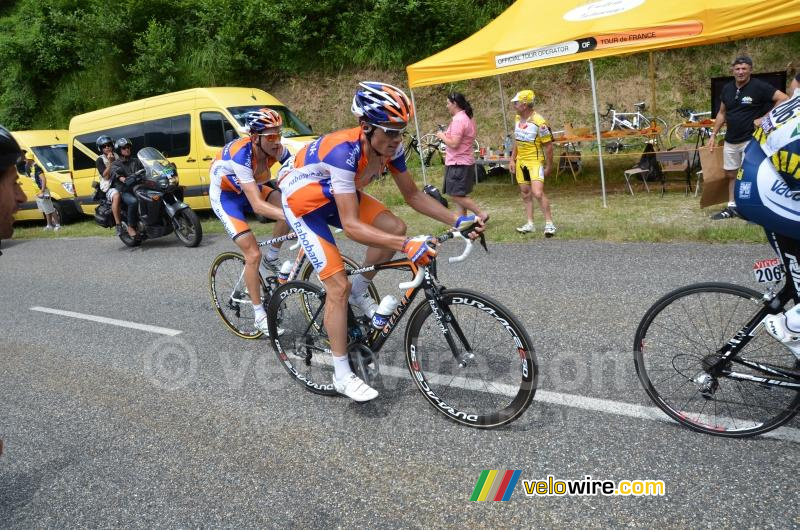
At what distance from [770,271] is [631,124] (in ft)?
44.5

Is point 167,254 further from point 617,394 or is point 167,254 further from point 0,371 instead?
point 617,394

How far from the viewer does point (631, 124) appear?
15.3 meters

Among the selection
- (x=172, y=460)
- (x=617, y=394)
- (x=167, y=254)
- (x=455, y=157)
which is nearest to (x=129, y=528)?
(x=172, y=460)

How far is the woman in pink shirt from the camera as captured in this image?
874cm

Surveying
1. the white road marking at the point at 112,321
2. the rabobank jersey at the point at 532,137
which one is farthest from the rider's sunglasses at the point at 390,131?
the rabobank jersey at the point at 532,137

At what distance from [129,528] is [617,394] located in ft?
9.78

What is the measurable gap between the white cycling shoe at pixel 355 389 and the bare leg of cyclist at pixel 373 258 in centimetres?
53

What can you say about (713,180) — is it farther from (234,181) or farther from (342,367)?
(342,367)

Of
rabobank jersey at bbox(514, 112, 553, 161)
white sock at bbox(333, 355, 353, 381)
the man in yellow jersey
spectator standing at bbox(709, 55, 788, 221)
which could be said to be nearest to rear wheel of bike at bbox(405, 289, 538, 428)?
white sock at bbox(333, 355, 353, 381)

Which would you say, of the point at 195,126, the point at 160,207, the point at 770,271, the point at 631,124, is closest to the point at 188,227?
the point at 160,207

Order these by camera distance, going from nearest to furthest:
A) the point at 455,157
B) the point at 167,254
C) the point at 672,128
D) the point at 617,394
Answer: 1. the point at 617,394
2. the point at 455,157
3. the point at 167,254
4. the point at 672,128

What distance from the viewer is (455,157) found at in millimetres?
8898

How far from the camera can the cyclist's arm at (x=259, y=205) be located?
4641mm

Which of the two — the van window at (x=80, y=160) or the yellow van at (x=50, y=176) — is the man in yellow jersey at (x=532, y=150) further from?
the yellow van at (x=50, y=176)
